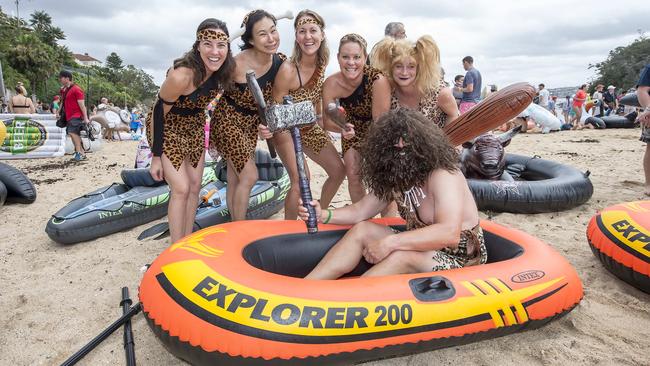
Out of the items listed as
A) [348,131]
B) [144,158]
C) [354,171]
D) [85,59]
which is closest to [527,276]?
[348,131]

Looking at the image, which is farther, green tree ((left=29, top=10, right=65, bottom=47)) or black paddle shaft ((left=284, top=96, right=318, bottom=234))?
green tree ((left=29, top=10, right=65, bottom=47))

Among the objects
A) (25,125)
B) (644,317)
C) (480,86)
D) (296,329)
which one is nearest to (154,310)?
(296,329)

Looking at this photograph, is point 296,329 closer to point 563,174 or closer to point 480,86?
point 563,174

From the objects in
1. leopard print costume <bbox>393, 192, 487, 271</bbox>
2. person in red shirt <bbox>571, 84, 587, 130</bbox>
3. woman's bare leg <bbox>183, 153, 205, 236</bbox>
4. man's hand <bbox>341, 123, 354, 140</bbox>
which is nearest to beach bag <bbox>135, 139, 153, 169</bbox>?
woman's bare leg <bbox>183, 153, 205, 236</bbox>

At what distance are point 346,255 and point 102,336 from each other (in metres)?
1.33

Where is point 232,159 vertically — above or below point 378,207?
above

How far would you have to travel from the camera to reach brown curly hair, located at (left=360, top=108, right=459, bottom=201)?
2072 millimetres

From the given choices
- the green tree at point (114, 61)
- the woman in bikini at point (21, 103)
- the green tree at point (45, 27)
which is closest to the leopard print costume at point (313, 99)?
the woman in bikini at point (21, 103)

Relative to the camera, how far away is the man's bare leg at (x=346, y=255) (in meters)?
2.26

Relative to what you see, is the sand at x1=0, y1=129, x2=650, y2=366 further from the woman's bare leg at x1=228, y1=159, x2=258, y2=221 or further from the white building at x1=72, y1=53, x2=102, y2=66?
the white building at x1=72, y1=53, x2=102, y2=66

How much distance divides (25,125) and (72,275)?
7.24 metres

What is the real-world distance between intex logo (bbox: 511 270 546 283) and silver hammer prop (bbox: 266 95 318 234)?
1051 millimetres

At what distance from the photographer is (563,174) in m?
4.57

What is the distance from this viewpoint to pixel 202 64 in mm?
2629
